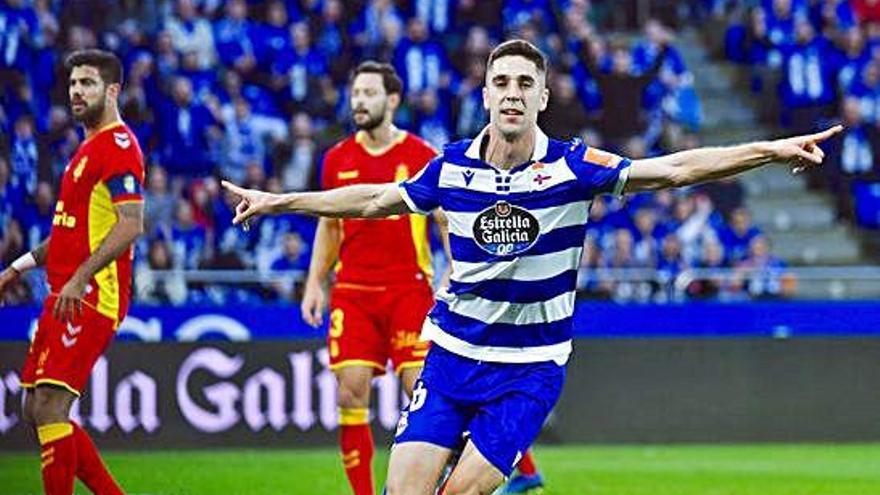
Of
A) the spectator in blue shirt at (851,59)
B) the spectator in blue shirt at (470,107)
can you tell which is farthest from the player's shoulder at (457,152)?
the spectator in blue shirt at (851,59)

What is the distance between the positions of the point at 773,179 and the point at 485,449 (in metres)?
17.1

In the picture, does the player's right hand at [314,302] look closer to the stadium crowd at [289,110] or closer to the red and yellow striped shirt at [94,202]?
the red and yellow striped shirt at [94,202]

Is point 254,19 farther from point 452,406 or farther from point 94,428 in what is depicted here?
point 452,406

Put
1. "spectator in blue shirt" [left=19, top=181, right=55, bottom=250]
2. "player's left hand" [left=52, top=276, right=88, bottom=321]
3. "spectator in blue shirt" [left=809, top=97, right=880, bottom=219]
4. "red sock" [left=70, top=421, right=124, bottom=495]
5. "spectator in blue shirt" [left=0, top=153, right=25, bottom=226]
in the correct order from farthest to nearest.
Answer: "spectator in blue shirt" [left=809, top=97, right=880, bottom=219] → "spectator in blue shirt" [left=19, top=181, right=55, bottom=250] → "spectator in blue shirt" [left=0, top=153, right=25, bottom=226] → "red sock" [left=70, top=421, right=124, bottom=495] → "player's left hand" [left=52, top=276, right=88, bottom=321]

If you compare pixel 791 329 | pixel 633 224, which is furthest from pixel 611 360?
pixel 633 224

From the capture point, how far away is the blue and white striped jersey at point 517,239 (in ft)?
28.6

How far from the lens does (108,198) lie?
36.0 ft

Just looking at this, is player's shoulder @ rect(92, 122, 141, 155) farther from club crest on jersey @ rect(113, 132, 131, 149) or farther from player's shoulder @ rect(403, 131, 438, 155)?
player's shoulder @ rect(403, 131, 438, 155)

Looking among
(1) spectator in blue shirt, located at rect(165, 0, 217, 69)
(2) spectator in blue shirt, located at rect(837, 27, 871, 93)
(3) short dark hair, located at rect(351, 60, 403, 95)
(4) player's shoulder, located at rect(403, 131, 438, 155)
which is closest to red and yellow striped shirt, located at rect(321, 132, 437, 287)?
(4) player's shoulder, located at rect(403, 131, 438, 155)

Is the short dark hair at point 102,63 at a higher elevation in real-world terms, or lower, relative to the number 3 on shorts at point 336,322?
higher

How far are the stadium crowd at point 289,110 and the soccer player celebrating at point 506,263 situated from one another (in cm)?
1002

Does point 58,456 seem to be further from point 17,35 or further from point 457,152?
point 17,35

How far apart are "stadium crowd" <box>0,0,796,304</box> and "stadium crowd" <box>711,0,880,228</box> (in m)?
0.13

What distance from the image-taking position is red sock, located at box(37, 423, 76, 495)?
10766 millimetres
